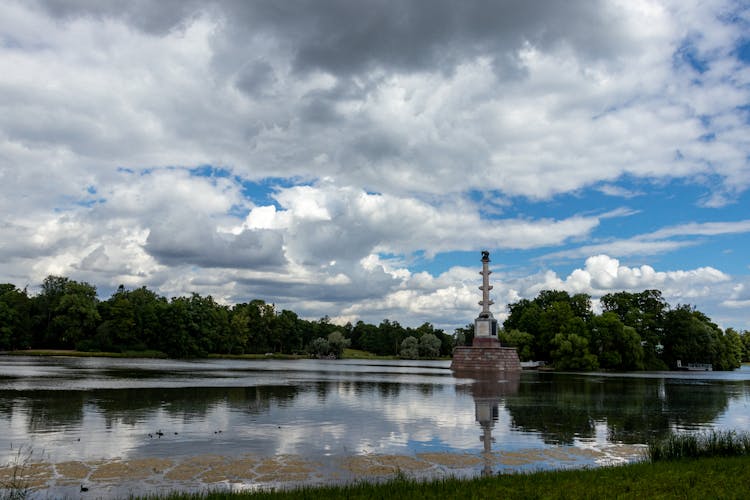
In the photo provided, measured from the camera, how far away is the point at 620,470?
15641mm

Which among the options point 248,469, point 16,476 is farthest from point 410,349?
point 16,476

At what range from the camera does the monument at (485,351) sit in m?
94.1

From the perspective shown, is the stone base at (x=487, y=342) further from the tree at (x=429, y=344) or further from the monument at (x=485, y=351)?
the tree at (x=429, y=344)

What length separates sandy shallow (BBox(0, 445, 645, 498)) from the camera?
15.2 m

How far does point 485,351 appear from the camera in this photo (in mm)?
94562

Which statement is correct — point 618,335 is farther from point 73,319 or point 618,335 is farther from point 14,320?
point 14,320

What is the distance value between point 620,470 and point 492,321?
83.4m

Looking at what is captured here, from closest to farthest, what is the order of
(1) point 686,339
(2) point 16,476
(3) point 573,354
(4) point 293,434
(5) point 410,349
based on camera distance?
(2) point 16,476, (4) point 293,434, (3) point 573,354, (1) point 686,339, (5) point 410,349

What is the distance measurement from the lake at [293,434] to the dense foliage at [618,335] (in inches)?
2745

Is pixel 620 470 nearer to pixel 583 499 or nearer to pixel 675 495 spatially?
pixel 675 495

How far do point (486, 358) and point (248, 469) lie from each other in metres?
80.7

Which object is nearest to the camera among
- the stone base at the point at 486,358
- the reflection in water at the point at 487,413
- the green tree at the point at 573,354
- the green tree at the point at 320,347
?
the reflection in water at the point at 487,413

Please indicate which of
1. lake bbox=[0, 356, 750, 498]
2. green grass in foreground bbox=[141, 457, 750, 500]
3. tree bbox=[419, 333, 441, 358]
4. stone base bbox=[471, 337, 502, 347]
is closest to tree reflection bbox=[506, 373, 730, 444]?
lake bbox=[0, 356, 750, 498]

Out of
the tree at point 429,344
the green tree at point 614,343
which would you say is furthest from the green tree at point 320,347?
the green tree at point 614,343
